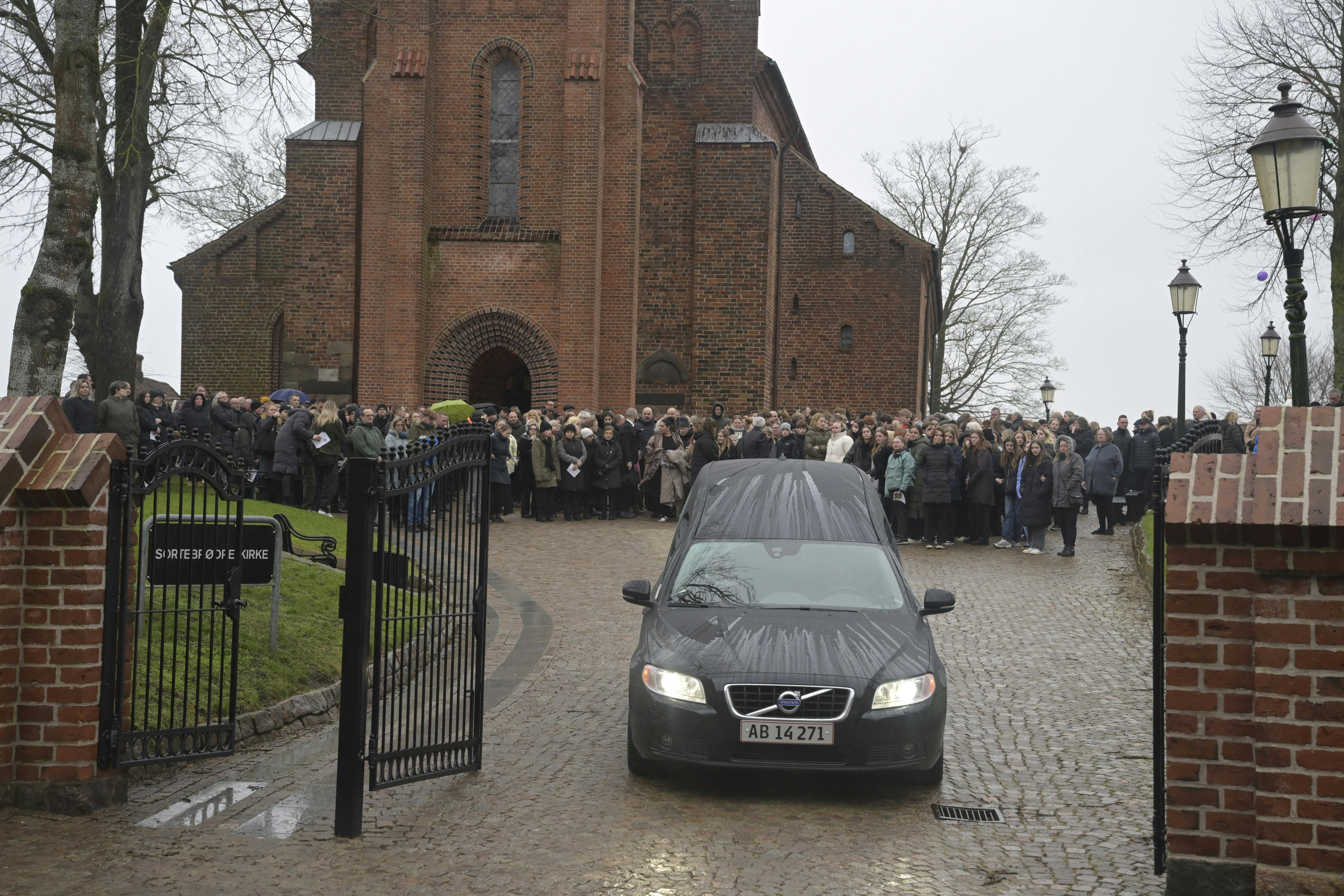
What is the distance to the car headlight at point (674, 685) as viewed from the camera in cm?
705

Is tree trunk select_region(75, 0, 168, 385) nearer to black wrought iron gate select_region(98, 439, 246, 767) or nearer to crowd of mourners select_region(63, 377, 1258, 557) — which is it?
crowd of mourners select_region(63, 377, 1258, 557)

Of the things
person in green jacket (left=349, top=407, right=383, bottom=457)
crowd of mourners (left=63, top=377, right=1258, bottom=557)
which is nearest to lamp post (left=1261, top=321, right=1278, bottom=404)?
crowd of mourners (left=63, top=377, right=1258, bottom=557)

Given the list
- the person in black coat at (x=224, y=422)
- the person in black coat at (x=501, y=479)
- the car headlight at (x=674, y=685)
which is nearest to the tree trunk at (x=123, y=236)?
the person in black coat at (x=224, y=422)

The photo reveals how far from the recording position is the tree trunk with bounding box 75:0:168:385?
1798 cm

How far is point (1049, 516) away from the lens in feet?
59.6

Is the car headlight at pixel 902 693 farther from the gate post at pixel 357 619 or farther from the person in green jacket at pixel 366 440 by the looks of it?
the person in green jacket at pixel 366 440

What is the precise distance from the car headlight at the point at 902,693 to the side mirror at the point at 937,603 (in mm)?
776

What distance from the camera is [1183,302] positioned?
62.4ft

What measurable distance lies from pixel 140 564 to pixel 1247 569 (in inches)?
222

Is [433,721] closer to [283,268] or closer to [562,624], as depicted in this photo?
[562,624]

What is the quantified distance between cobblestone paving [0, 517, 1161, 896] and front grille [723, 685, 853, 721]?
0.52 metres

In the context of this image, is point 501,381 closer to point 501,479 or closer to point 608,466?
point 608,466

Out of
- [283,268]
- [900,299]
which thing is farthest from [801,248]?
[283,268]

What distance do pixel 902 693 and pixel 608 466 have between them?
46.1ft
